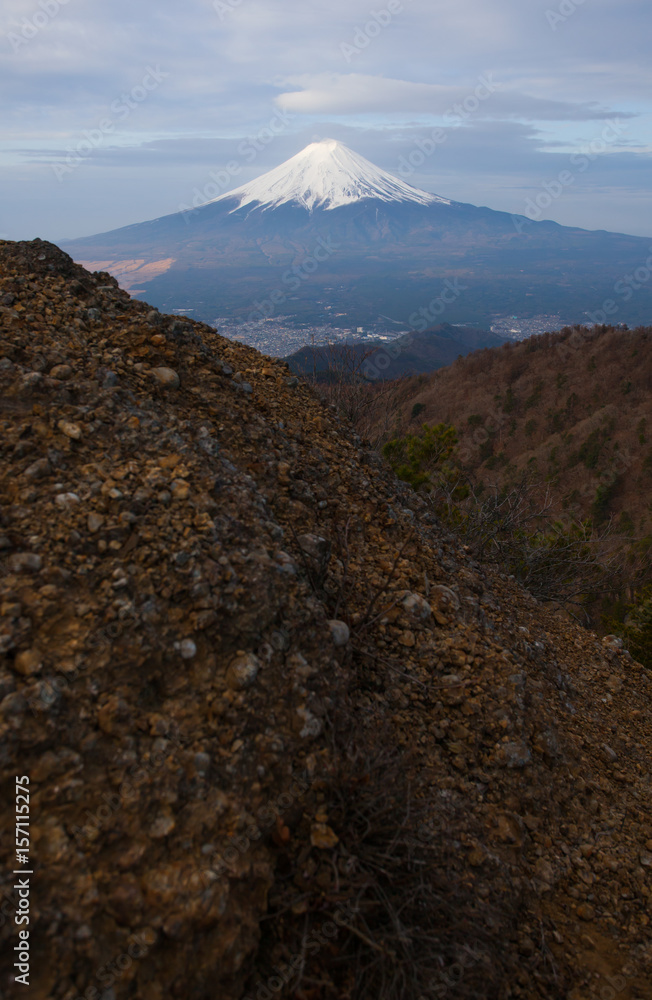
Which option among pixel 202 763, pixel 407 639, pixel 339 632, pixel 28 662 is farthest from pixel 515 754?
pixel 28 662

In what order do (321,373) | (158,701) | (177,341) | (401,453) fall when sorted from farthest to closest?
(401,453)
(321,373)
(177,341)
(158,701)

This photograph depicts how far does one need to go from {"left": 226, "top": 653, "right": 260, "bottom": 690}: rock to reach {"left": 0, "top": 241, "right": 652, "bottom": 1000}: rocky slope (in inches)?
0.5

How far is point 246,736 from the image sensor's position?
92.5 inches

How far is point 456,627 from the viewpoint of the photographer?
3.98m

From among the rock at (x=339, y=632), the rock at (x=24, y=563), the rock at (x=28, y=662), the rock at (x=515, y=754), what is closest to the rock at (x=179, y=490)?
the rock at (x=24, y=563)

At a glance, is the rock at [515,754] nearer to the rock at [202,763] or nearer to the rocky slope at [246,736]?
the rocky slope at [246,736]

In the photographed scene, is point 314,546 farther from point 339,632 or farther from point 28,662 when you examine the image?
point 28,662

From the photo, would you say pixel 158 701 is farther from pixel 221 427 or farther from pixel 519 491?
pixel 519 491

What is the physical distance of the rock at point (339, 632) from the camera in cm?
307

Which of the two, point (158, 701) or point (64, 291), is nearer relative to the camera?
point (158, 701)

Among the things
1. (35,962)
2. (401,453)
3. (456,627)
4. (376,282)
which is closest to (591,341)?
(401,453)

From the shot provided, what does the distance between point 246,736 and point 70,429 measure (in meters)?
2.05

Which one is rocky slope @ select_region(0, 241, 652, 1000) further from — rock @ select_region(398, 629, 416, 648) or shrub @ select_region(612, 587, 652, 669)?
shrub @ select_region(612, 587, 652, 669)

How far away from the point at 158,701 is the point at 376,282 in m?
201
